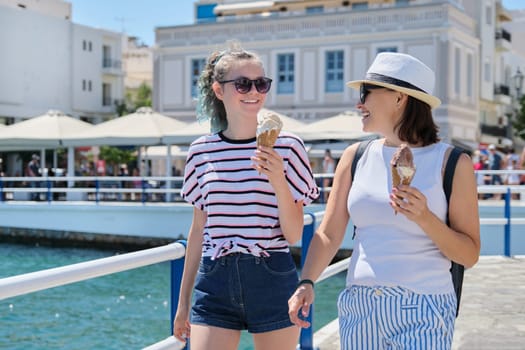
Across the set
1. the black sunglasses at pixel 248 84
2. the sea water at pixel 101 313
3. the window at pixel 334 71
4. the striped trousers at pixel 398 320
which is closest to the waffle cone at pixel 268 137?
the black sunglasses at pixel 248 84

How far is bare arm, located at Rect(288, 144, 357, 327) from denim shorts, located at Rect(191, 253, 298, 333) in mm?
180

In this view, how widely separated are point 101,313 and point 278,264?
1129cm

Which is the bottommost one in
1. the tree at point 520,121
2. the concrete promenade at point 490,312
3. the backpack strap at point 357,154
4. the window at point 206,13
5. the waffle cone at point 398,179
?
A: the concrete promenade at point 490,312

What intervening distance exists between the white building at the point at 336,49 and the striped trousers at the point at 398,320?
31547mm

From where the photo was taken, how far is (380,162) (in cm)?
276

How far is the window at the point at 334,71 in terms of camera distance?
3519cm

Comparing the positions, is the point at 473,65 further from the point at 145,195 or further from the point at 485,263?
the point at 485,263

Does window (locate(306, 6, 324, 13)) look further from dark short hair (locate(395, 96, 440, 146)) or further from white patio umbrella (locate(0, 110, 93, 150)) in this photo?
dark short hair (locate(395, 96, 440, 146))

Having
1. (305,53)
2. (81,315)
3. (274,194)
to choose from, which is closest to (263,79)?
(274,194)

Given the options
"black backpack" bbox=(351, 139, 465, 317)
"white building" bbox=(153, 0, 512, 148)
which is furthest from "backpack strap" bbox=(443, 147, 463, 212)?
"white building" bbox=(153, 0, 512, 148)

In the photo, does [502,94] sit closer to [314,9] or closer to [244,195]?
[314,9]

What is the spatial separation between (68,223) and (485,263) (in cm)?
1550

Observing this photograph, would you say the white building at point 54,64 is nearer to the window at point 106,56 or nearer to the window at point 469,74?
the window at point 106,56

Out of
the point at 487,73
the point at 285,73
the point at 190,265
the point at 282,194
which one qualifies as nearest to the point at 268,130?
the point at 282,194
